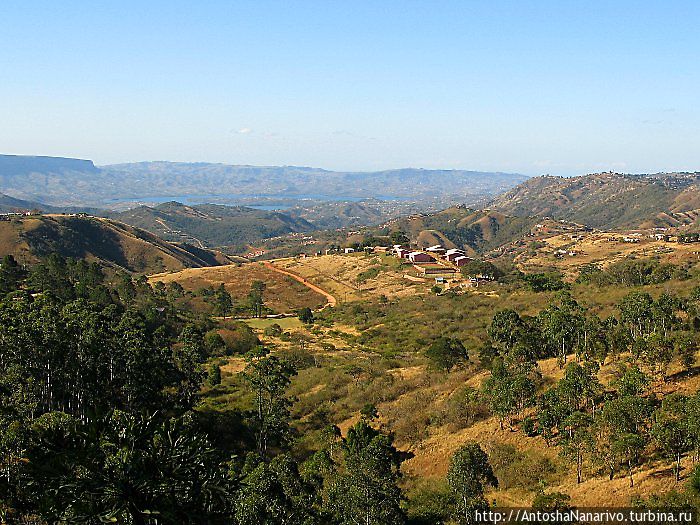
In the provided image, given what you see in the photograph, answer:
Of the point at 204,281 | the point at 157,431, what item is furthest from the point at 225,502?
the point at 204,281

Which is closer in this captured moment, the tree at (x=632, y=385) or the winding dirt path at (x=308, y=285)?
the tree at (x=632, y=385)

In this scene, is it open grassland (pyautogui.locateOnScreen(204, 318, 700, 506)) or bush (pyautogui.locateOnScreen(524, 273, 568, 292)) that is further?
bush (pyautogui.locateOnScreen(524, 273, 568, 292))

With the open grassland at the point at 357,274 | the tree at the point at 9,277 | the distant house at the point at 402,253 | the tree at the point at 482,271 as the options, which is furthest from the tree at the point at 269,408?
the distant house at the point at 402,253

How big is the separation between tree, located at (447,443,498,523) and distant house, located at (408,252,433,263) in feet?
285

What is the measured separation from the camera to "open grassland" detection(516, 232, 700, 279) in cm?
9976

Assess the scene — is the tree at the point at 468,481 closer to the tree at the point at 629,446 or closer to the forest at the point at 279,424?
the forest at the point at 279,424

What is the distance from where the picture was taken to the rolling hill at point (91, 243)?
4995 inches

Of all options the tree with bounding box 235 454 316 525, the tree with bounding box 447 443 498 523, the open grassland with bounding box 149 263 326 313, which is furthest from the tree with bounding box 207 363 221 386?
the open grassland with bounding box 149 263 326 313

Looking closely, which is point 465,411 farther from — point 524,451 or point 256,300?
point 256,300

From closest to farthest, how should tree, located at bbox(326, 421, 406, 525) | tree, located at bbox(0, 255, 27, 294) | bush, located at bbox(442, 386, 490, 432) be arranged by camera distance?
1. tree, located at bbox(326, 421, 406, 525)
2. bush, located at bbox(442, 386, 490, 432)
3. tree, located at bbox(0, 255, 27, 294)

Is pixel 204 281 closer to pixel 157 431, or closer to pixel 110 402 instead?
pixel 110 402

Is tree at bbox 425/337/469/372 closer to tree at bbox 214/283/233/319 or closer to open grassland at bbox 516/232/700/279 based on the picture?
tree at bbox 214/283/233/319

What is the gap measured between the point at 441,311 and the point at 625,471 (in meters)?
45.5

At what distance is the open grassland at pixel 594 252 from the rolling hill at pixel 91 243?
10053cm
